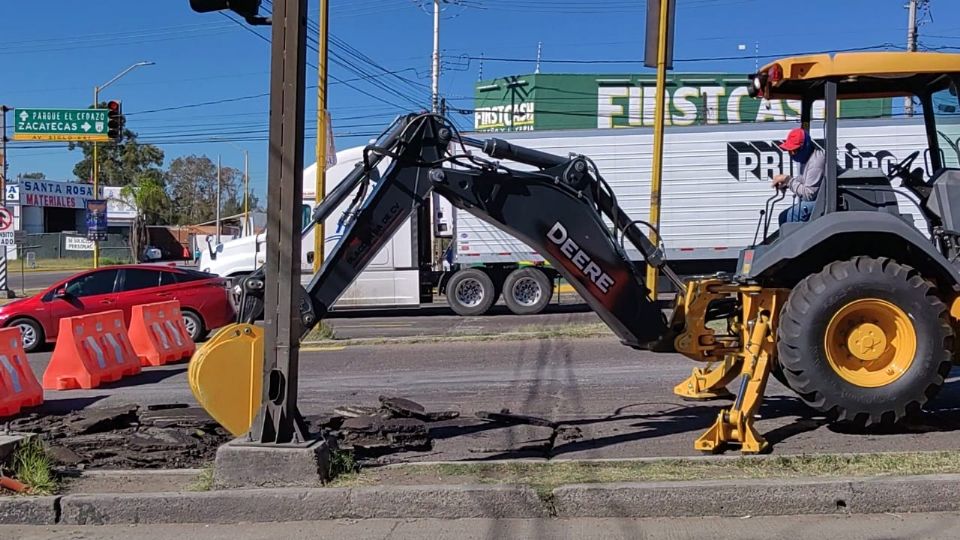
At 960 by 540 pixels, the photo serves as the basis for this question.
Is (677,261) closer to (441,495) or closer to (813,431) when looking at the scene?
(813,431)

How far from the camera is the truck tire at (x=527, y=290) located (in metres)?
19.9

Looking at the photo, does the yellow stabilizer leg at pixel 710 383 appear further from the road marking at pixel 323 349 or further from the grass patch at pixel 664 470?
the road marking at pixel 323 349

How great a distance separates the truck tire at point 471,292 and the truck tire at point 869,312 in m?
13.4

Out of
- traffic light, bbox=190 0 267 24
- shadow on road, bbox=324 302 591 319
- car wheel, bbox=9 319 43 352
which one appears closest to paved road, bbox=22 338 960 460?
car wheel, bbox=9 319 43 352

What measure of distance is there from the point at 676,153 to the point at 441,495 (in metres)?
16.1

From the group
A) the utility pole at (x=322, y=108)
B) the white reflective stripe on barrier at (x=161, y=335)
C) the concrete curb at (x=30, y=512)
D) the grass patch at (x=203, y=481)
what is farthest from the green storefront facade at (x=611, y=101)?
the concrete curb at (x=30, y=512)

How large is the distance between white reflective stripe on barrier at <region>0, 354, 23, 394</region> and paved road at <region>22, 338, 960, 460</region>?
20.2 inches

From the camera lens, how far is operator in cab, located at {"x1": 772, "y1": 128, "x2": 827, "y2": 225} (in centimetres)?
718

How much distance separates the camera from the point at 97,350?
36.8 feet

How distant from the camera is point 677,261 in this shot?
67.5 ft

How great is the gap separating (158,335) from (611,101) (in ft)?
131

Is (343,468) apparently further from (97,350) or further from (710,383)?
(97,350)

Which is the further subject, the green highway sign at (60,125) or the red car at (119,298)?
the green highway sign at (60,125)

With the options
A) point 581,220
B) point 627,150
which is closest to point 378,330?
point 627,150
